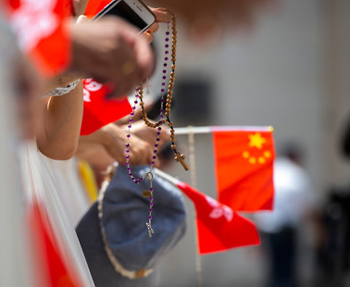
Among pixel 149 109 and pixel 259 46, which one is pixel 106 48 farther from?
pixel 259 46

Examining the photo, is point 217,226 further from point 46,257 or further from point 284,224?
point 284,224

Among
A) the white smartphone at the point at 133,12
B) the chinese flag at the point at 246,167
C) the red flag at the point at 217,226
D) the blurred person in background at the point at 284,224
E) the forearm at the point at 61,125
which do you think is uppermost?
the white smartphone at the point at 133,12

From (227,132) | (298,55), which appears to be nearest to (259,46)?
(298,55)

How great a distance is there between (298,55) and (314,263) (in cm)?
181

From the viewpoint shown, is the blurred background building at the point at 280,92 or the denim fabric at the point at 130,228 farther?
the blurred background building at the point at 280,92

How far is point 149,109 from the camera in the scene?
1.70 meters

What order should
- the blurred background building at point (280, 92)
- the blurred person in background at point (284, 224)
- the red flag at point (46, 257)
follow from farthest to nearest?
1. the blurred background building at point (280, 92)
2. the blurred person in background at point (284, 224)
3. the red flag at point (46, 257)

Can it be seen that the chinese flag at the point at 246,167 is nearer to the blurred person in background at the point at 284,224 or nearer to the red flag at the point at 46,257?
the red flag at the point at 46,257

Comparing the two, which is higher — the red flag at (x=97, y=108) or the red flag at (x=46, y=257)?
the red flag at (x=97, y=108)

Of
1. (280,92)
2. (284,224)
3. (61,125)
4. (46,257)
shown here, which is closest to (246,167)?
(61,125)

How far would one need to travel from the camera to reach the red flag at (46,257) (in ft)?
2.70

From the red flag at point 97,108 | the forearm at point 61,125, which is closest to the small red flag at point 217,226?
the red flag at point 97,108

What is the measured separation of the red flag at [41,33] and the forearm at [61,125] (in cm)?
45

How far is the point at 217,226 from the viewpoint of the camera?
5.53 feet
